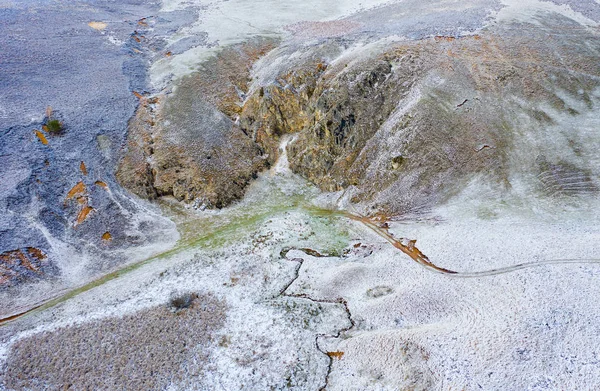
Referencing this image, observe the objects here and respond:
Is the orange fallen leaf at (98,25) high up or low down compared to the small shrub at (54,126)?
up

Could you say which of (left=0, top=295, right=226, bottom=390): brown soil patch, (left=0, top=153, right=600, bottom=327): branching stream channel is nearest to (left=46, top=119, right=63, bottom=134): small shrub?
(left=0, top=153, right=600, bottom=327): branching stream channel

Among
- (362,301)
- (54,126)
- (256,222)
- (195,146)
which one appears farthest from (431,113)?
(54,126)

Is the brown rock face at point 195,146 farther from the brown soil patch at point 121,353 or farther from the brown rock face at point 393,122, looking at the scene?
the brown soil patch at point 121,353

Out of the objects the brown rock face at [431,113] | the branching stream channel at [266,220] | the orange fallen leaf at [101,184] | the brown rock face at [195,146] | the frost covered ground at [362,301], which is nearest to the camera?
the frost covered ground at [362,301]

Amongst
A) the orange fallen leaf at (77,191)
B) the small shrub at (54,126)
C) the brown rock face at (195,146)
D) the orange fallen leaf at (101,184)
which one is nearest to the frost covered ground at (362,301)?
the brown rock face at (195,146)

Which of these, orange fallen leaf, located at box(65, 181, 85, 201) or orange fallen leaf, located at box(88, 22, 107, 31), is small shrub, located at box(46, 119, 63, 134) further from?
orange fallen leaf, located at box(88, 22, 107, 31)

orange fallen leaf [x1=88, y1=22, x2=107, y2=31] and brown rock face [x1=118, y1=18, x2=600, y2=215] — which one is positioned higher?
orange fallen leaf [x1=88, y1=22, x2=107, y2=31]

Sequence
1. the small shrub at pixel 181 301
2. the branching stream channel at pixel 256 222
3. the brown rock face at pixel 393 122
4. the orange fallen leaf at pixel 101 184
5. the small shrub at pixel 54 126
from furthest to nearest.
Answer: the small shrub at pixel 54 126 → the orange fallen leaf at pixel 101 184 → the brown rock face at pixel 393 122 → the branching stream channel at pixel 256 222 → the small shrub at pixel 181 301

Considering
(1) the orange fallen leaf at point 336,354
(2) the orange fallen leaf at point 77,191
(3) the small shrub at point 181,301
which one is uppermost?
(2) the orange fallen leaf at point 77,191
